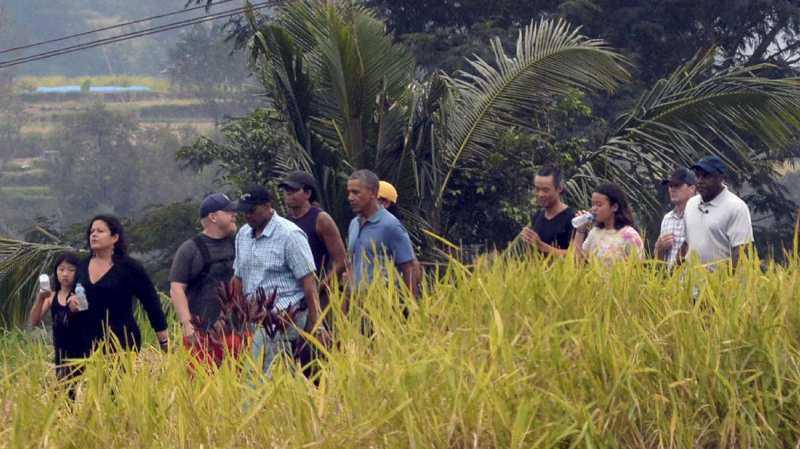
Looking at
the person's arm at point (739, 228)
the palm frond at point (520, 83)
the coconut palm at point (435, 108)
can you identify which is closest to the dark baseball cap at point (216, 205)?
the person's arm at point (739, 228)

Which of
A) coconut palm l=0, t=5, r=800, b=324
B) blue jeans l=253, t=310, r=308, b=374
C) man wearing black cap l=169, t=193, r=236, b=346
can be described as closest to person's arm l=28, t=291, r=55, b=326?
man wearing black cap l=169, t=193, r=236, b=346

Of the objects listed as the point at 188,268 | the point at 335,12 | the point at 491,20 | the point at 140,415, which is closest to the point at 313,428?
the point at 140,415

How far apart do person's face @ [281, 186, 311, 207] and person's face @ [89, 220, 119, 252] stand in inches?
33.1

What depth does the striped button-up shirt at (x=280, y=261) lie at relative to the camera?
6.43 metres

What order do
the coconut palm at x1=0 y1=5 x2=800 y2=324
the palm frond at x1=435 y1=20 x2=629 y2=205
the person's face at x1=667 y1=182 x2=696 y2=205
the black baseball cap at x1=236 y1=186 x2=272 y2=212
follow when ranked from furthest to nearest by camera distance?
the palm frond at x1=435 y1=20 x2=629 y2=205 → the coconut palm at x1=0 y1=5 x2=800 y2=324 → the person's face at x1=667 y1=182 x2=696 y2=205 → the black baseball cap at x1=236 y1=186 x2=272 y2=212

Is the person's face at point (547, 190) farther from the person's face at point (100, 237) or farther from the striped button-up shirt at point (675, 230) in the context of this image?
the person's face at point (100, 237)

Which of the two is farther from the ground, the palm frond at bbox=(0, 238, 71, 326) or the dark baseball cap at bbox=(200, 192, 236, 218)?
the dark baseball cap at bbox=(200, 192, 236, 218)

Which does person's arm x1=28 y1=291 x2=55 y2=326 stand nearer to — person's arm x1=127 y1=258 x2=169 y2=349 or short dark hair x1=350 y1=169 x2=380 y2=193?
person's arm x1=127 y1=258 x2=169 y2=349

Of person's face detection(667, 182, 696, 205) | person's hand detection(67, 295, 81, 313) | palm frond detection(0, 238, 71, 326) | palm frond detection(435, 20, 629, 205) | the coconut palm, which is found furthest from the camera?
palm frond detection(0, 238, 71, 326)

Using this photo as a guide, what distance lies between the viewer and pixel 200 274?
23.1 ft

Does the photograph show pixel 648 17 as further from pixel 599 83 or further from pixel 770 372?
pixel 770 372

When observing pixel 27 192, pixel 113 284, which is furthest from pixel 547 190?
pixel 27 192

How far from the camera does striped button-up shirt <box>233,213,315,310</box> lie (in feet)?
21.1

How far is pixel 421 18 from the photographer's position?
20172 mm
